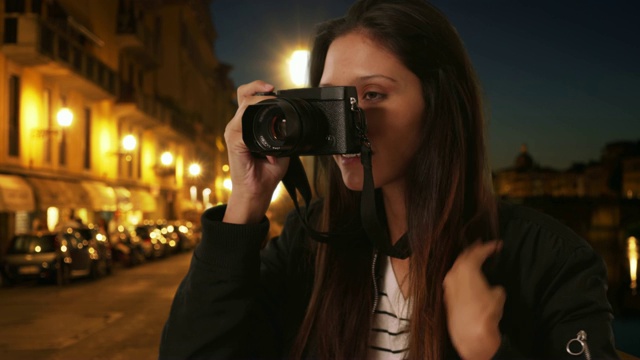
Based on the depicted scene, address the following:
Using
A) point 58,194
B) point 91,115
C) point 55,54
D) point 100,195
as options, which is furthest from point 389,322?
point 91,115

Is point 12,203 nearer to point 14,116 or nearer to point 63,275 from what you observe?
point 14,116

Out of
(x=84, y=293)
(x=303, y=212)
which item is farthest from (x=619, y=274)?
(x=303, y=212)

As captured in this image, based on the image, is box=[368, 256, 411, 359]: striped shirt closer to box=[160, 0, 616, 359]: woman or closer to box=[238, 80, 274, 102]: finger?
box=[160, 0, 616, 359]: woman

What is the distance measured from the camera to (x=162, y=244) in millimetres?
26281

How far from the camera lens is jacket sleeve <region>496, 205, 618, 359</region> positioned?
1.46 metres

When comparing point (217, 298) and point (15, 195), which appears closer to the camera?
point (217, 298)

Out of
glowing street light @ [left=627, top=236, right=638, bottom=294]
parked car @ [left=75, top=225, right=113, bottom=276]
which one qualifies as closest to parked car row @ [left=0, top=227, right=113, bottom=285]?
parked car @ [left=75, top=225, right=113, bottom=276]

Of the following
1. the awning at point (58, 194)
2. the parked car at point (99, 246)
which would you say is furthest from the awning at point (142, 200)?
the parked car at point (99, 246)

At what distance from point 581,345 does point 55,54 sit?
69.4ft

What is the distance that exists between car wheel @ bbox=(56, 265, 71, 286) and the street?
0.22 meters

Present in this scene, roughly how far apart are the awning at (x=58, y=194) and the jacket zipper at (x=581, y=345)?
776 inches

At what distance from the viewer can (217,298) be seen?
5.54 ft

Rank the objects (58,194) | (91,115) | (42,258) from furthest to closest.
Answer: (91,115), (58,194), (42,258)

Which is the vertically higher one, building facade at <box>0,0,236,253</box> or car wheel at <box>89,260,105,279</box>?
building facade at <box>0,0,236,253</box>
